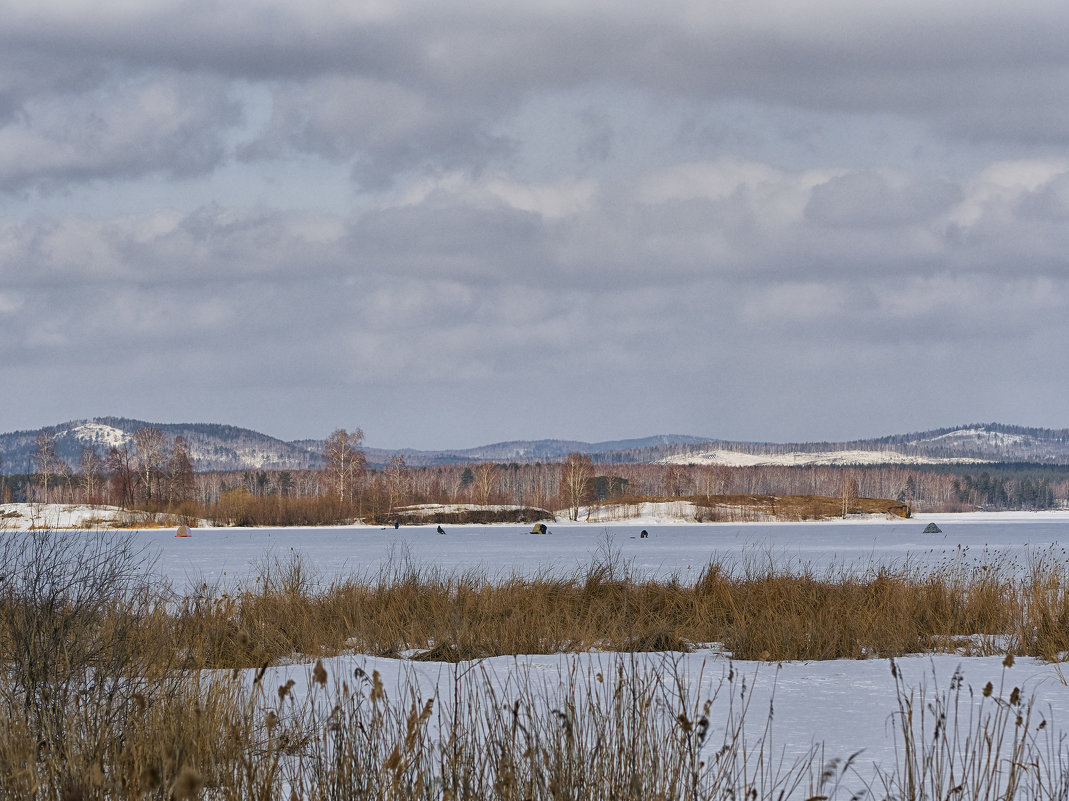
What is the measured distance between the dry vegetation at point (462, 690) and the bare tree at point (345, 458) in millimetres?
90526

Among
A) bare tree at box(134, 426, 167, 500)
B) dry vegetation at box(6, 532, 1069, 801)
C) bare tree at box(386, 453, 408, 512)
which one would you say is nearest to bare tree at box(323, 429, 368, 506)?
bare tree at box(386, 453, 408, 512)

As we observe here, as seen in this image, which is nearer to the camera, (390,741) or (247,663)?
(390,741)

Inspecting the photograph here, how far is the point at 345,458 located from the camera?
104 m

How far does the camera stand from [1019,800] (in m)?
5.02

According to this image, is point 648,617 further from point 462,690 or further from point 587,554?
point 587,554

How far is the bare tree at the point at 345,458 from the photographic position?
104 meters

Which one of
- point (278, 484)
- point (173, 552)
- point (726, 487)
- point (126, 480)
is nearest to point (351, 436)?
point (126, 480)

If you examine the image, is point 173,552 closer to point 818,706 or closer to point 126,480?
point 818,706

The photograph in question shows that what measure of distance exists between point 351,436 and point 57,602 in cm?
9815

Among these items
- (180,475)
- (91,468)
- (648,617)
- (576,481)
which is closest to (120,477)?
(180,475)

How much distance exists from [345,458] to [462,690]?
98730mm

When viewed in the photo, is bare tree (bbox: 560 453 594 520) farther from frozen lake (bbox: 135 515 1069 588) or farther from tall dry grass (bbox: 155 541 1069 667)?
tall dry grass (bbox: 155 541 1069 667)

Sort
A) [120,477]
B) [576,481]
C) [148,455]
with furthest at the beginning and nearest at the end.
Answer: [576,481] → [148,455] → [120,477]

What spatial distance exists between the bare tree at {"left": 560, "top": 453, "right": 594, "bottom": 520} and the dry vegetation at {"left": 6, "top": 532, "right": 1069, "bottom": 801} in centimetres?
9687
